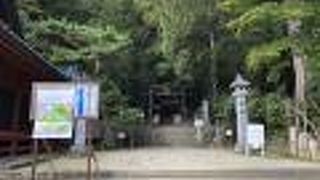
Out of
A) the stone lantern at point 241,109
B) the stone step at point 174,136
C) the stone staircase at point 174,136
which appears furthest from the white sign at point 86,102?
the stone step at point 174,136

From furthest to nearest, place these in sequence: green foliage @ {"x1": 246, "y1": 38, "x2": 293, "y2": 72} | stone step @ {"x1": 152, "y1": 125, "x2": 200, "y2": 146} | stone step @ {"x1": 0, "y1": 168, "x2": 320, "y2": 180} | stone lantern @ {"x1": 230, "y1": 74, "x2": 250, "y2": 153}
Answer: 1. stone step @ {"x1": 152, "y1": 125, "x2": 200, "y2": 146}
2. stone lantern @ {"x1": 230, "y1": 74, "x2": 250, "y2": 153}
3. stone step @ {"x1": 0, "y1": 168, "x2": 320, "y2": 180}
4. green foliage @ {"x1": 246, "y1": 38, "x2": 293, "y2": 72}

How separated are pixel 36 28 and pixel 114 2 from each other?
1102 cm

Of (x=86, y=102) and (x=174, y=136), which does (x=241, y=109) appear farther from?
(x=86, y=102)

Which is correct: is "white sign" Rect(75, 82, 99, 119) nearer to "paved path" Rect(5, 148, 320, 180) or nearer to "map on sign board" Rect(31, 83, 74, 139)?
"map on sign board" Rect(31, 83, 74, 139)

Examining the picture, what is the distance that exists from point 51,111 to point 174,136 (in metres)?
33.8

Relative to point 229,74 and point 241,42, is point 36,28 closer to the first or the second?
point 241,42

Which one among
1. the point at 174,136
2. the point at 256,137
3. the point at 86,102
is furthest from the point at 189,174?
the point at 174,136

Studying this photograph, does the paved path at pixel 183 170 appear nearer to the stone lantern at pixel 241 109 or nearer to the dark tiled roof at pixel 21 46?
the dark tiled roof at pixel 21 46

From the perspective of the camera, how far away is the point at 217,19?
4394 cm

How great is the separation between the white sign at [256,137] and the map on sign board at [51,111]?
18332mm

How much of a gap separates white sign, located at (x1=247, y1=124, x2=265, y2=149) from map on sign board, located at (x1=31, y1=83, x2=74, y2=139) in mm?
18332

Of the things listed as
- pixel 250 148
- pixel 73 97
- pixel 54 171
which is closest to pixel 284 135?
pixel 250 148

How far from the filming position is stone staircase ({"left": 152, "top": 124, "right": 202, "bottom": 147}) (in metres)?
46.7

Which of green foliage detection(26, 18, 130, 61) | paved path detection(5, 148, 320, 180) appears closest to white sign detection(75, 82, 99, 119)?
paved path detection(5, 148, 320, 180)
